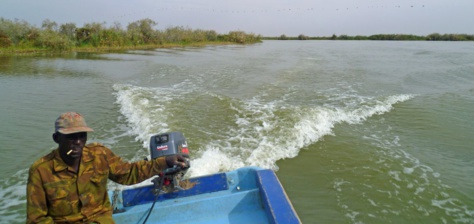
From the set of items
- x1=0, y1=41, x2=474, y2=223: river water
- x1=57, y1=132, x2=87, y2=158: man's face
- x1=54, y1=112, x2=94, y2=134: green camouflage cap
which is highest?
x1=54, y1=112, x2=94, y2=134: green camouflage cap

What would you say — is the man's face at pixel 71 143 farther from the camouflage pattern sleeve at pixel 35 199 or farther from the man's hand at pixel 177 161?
the man's hand at pixel 177 161

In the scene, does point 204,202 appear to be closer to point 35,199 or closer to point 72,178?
point 72,178

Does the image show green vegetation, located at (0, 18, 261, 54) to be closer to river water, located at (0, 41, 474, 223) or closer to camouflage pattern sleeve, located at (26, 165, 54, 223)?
river water, located at (0, 41, 474, 223)

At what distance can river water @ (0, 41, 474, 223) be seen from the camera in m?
4.30

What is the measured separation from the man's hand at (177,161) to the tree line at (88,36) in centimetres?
2777

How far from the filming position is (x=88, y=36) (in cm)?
3075

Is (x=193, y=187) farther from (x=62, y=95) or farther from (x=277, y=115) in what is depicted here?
(x=62, y=95)

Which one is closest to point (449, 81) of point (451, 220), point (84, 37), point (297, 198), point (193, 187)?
point (451, 220)

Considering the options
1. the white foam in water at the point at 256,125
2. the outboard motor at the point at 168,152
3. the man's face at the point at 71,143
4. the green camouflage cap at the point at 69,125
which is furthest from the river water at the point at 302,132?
the green camouflage cap at the point at 69,125

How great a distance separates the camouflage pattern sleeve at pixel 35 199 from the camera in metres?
2.17

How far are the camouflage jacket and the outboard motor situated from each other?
233 mm

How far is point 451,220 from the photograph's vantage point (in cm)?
388

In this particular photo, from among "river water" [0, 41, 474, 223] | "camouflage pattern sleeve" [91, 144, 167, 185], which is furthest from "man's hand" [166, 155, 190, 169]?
"river water" [0, 41, 474, 223]

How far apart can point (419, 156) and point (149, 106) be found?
6408 mm
